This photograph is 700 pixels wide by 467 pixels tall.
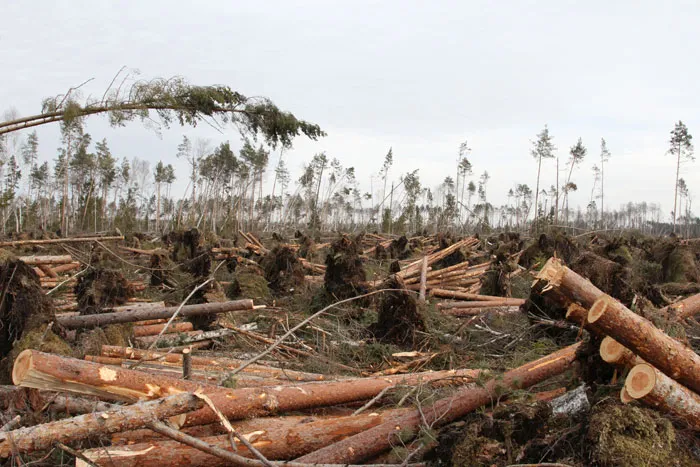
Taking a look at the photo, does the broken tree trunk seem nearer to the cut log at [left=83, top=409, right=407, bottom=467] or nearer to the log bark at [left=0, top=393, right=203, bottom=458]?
the cut log at [left=83, top=409, right=407, bottom=467]

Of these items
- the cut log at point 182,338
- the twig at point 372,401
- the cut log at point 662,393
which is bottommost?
the cut log at point 182,338

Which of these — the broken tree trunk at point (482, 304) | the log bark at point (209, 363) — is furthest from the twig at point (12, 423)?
the broken tree trunk at point (482, 304)

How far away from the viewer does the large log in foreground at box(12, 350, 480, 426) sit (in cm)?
298

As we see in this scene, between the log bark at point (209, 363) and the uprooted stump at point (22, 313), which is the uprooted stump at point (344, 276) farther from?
the uprooted stump at point (22, 313)

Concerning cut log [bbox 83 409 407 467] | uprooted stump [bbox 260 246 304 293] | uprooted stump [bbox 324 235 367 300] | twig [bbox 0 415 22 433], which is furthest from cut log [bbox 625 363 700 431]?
uprooted stump [bbox 260 246 304 293]

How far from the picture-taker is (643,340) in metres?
3.24

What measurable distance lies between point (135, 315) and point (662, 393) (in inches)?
214

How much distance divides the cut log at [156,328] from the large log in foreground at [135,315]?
0.73 m

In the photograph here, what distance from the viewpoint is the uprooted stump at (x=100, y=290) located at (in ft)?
23.5

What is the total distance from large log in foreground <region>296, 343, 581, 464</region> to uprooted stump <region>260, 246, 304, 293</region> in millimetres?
6999

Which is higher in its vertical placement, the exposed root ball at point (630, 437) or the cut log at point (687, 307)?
the cut log at point (687, 307)

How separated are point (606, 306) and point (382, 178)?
164ft

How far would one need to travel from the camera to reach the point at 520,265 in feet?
44.7

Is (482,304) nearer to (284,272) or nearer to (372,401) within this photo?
(284,272)
